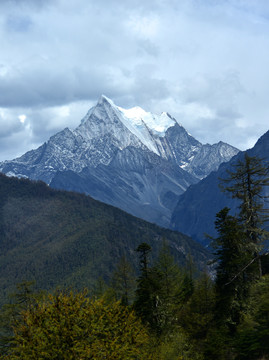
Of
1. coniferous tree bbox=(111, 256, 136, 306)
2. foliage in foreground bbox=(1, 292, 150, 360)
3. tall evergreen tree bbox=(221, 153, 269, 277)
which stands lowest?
foliage in foreground bbox=(1, 292, 150, 360)

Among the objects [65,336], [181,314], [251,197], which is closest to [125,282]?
[181,314]

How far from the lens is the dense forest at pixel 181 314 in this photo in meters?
26.8

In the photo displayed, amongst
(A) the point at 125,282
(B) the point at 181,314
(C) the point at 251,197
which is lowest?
(B) the point at 181,314

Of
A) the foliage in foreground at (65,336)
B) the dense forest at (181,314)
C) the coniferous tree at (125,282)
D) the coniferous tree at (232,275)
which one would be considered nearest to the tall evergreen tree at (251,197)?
the dense forest at (181,314)

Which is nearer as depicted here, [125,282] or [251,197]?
[251,197]

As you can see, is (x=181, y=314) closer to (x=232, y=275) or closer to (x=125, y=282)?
(x=125, y=282)

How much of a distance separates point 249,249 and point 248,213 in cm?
399

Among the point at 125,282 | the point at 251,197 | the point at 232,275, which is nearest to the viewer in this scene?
the point at 232,275

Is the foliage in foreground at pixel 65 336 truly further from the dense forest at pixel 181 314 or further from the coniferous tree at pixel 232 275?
the coniferous tree at pixel 232 275

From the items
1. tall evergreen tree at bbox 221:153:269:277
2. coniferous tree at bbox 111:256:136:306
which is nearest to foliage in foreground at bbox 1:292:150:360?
tall evergreen tree at bbox 221:153:269:277

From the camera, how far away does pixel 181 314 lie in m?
58.2

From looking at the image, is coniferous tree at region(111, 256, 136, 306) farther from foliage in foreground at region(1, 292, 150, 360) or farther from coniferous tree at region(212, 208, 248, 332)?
foliage in foreground at region(1, 292, 150, 360)

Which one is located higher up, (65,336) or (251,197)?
(251,197)

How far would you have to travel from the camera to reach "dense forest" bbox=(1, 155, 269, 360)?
2680 cm
